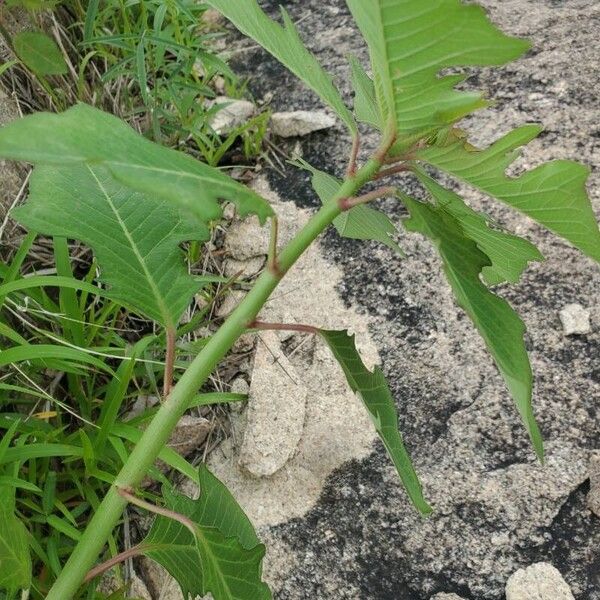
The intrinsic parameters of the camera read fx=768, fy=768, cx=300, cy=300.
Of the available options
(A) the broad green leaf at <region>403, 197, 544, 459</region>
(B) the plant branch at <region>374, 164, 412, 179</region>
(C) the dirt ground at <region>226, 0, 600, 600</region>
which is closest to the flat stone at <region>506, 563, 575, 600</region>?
Answer: (C) the dirt ground at <region>226, 0, 600, 600</region>

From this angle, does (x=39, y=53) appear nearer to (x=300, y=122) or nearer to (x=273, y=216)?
(x=300, y=122)

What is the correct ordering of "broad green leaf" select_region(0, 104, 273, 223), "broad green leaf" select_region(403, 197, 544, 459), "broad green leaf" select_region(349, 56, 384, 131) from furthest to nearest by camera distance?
1. "broad green leaf" select_region(349, 56, 384, 131)
2. "broad green leaf" select_region(403, 197, 544, 459)
3. "broad green leaf" select_region(0, 104, 273, 223)

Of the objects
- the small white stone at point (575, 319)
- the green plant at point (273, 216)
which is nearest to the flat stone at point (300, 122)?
the small white stone at point (575, 319)

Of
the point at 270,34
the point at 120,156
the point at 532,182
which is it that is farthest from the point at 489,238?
the point at 120,156

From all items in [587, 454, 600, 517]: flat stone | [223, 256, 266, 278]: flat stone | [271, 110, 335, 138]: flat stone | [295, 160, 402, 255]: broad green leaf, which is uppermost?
[295, 160, 402, 255]: broad green leaf

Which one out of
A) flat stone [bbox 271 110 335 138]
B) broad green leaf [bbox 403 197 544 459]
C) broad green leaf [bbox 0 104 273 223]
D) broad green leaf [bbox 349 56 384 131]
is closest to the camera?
broad green leaf [bbox 0 104 273 223]

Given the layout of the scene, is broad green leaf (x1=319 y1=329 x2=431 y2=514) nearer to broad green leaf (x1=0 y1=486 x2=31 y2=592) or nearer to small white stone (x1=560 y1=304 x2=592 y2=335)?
broad green leaf (x1=0 y1=486 x2=31 y2=592)
